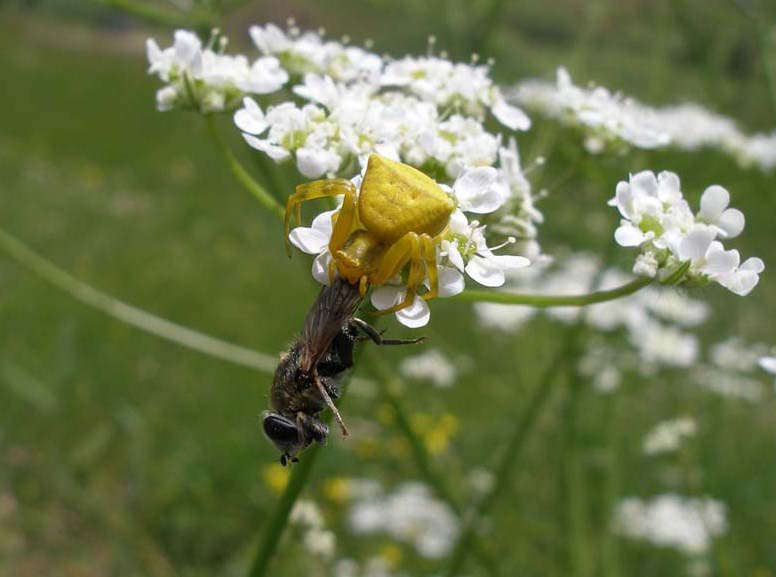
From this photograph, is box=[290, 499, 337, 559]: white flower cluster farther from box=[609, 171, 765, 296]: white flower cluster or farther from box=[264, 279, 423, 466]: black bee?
box=[609, 171, 765, 296]: white flower cluster

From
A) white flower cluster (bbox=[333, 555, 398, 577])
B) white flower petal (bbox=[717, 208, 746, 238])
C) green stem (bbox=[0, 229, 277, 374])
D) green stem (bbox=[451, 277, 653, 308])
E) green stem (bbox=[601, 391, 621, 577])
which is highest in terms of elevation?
white flower petal (bbox=[717, 208, 746, 238])

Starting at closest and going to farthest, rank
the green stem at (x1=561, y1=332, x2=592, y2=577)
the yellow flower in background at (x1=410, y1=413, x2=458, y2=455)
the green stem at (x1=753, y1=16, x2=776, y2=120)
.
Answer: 1. the green stem at (x1=753, y1=16, x2=776, y2=120)
2. the green stem at (x1=561, y1=332, x2=592, y2=577)
3. the yellow flower in background at (x1=410, y1=413, x2=458, y2=455)

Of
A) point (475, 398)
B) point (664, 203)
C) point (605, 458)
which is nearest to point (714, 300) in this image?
point (475, 398)

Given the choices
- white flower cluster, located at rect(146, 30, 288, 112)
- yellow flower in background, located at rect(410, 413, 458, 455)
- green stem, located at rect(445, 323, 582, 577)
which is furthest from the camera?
yellow flower in background, located at rect(410, 413, 458, 455)

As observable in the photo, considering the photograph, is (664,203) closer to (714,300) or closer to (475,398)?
(475,398)

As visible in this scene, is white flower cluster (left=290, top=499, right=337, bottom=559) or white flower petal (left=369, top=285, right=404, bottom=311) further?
white flower cluster (left=290, top=499, right=337, bottom=559)

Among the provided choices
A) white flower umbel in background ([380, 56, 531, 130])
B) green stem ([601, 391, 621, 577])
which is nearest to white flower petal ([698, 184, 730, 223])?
white flower umbel in background ([380, 56, 531, 130])

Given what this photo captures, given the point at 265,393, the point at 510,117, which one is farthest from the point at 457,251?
the point at 265,393

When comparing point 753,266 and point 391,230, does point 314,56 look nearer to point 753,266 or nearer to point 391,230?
point 391,230
